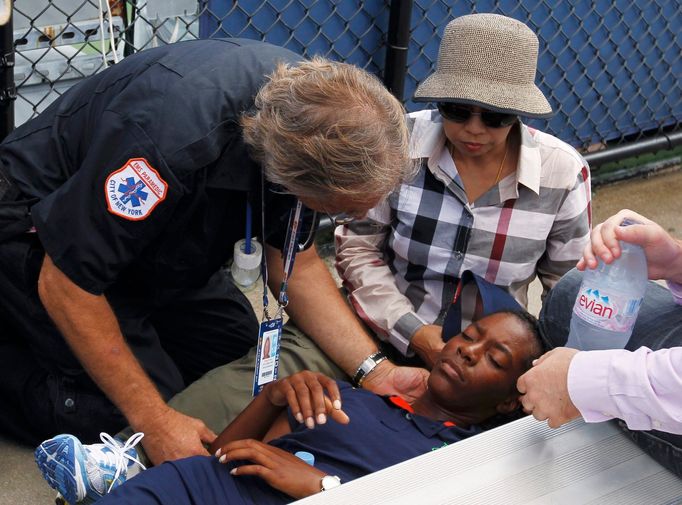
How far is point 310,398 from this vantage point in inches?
82.7

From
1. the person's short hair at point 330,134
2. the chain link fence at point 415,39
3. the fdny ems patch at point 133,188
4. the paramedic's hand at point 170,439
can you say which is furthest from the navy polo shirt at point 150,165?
the chain link fence at point 415,39

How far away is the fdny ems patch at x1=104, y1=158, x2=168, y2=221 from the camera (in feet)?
6.81

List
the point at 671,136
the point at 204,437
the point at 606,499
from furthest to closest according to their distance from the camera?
the point at 671,136
the point at 204,437
the point at 606,499

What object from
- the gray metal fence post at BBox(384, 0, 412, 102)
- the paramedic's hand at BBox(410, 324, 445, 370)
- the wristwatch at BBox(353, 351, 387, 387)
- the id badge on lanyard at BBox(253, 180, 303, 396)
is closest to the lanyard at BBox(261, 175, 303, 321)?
the id badge on lanyard at BBox(253, 180, 303, 396)

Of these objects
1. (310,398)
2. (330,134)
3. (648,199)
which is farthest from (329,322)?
(648,199)

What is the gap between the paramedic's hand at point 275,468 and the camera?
77.2 inches

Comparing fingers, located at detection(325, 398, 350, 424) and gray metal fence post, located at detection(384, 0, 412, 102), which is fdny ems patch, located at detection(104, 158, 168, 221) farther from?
gray metal fence post, located at detection(384, 0, 412, 102)

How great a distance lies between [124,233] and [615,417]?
1116 millimetres

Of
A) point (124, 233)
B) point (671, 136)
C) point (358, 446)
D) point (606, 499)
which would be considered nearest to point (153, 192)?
point (124, 233)

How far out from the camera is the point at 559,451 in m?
1.67

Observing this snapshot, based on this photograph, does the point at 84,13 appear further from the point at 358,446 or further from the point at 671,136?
the point at 671,136

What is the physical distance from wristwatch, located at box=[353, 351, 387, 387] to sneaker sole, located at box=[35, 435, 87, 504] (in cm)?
82

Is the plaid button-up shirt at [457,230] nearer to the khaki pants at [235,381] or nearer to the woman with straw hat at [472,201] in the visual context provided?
the woman with straw hat at [472,201]

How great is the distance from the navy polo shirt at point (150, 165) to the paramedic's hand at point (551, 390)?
0.81 meters
